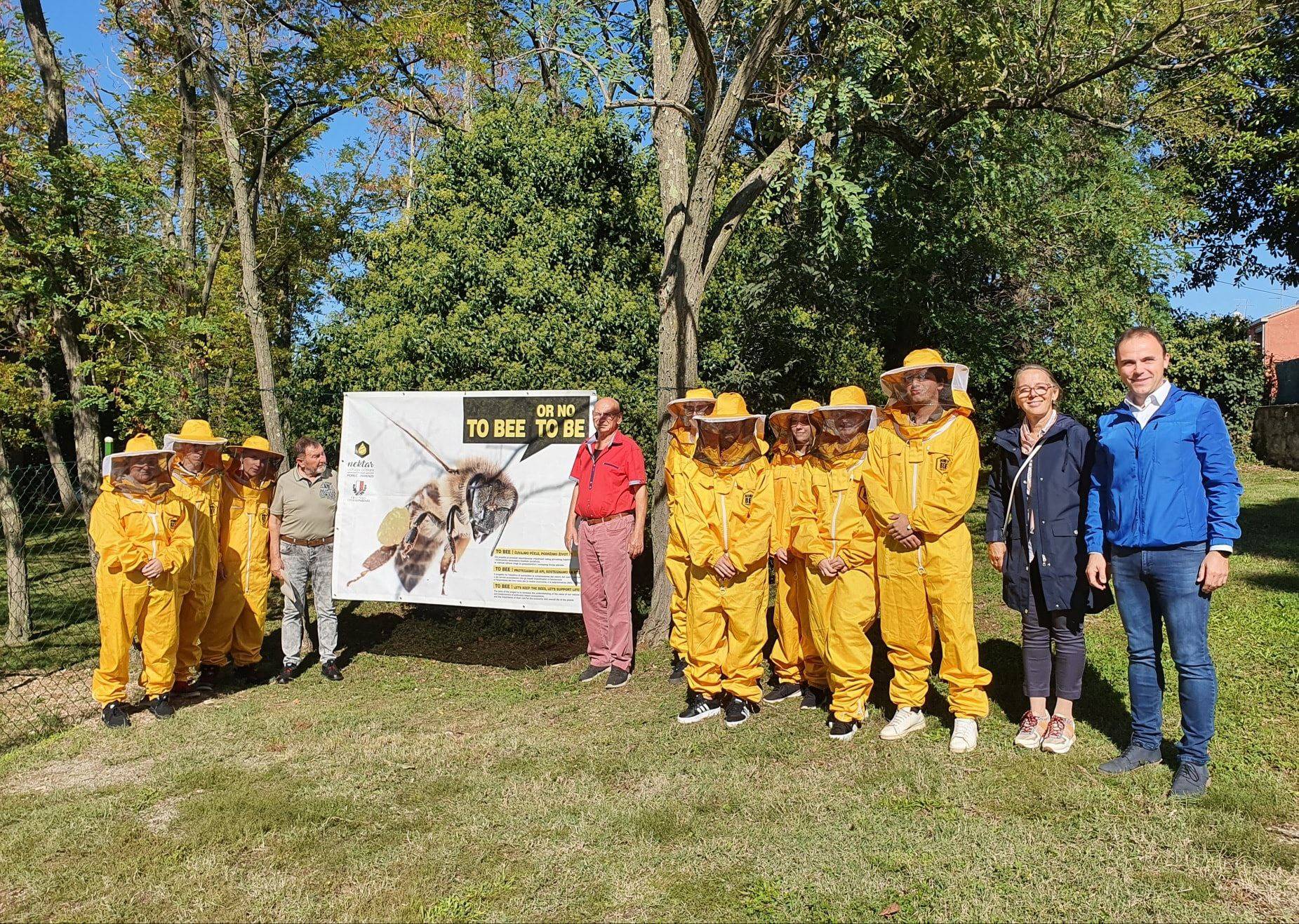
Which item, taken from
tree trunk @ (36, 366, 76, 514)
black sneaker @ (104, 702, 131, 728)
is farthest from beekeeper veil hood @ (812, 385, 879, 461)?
tree trunk @ (36, 366, 76, 514)

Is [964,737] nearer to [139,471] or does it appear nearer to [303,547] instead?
[303,547]

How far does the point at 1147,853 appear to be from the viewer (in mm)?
3867

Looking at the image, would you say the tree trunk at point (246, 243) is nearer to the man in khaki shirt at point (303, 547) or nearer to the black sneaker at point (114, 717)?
the man in khaki shirt at point (303, 547)

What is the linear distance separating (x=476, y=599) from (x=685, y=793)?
3388 millimetres

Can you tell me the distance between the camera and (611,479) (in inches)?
277

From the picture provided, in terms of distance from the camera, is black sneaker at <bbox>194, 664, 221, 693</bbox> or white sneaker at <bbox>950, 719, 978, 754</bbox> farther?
black sneaker at <bbox>194, 664, 221, 693</bbox>

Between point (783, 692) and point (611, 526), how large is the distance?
1928 millimetres

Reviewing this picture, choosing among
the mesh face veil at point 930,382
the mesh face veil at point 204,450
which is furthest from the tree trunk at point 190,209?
the mesh face veil at point 930,382

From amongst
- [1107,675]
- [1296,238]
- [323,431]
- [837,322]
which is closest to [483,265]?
[323,431]

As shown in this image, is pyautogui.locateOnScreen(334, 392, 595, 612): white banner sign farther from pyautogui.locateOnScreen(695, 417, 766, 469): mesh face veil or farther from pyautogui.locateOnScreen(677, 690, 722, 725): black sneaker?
pyautogui.locateOnScreen(695, 417, 766, 469): mesh face veil

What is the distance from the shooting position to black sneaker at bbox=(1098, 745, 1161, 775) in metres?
4.63

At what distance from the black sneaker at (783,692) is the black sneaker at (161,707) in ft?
15.3

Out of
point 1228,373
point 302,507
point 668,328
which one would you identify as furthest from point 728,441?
point 1228,373

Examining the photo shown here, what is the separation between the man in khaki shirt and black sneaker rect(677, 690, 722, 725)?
12.0ft
